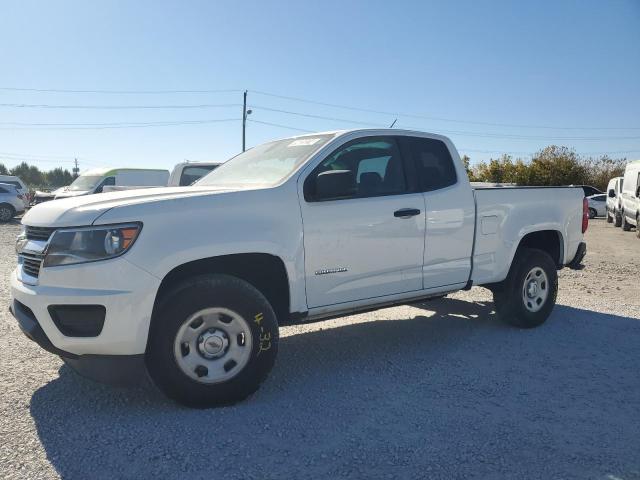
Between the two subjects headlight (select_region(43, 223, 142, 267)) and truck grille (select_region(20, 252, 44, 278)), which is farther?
truck grille (select_region(20, 252, 44, 278))

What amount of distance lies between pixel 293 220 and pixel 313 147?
819 millimetres

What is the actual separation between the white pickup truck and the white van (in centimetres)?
1497

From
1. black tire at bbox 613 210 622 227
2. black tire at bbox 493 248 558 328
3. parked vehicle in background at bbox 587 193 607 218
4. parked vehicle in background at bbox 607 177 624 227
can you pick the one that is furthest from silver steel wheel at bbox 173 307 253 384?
parked vehicle in background at bbox 587 193 607 218

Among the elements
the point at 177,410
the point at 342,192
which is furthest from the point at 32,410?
the point at 342,192

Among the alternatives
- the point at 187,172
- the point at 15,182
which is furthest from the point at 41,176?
the point at 187,172

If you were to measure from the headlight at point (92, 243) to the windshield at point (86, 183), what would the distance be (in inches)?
655

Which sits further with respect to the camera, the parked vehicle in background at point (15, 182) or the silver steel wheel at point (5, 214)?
the parked vehicle in background at point (15, 182)

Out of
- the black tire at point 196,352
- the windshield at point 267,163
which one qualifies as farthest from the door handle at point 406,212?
the black tire at point 196,352

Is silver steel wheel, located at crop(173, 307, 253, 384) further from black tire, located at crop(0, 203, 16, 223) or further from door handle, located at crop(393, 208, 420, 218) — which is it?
black tire, located at crop(0, 203, 16, 223)

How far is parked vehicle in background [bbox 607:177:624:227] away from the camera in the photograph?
20.7 metres

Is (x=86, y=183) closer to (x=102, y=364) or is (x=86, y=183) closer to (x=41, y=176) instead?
(x=102, y=364)

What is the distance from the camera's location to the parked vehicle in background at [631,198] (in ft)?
55.8

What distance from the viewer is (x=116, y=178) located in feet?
61.7

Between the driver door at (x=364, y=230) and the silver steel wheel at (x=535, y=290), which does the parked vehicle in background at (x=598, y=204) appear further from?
the driver door at (x=364, y=230)
